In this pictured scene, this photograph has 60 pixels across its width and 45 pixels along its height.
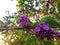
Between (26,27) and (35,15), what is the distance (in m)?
0.81

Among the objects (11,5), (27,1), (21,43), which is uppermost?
(27,1)

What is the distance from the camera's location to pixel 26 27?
0.59 meters

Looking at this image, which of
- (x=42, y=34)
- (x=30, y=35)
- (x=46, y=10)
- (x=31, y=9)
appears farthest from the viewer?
(x=31, y=9)

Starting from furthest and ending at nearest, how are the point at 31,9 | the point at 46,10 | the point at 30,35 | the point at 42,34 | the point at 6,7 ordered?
the point at 6,7
the point at 31,9
the point at 46,10
the point at 30,35
the point at 42,34

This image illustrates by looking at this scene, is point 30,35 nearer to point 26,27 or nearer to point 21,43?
point 26,27

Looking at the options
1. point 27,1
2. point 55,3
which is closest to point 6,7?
point 27,1

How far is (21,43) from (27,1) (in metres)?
0.29

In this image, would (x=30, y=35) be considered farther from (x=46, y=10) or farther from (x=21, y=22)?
(x=46, y=10)

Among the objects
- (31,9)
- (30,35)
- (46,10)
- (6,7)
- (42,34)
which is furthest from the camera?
(6,7)

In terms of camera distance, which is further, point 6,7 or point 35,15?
point 6,7

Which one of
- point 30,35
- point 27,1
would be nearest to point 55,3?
point 27,1

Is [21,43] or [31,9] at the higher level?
[31,9]

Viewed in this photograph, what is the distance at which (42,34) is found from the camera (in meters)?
0.55

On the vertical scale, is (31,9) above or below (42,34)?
below
